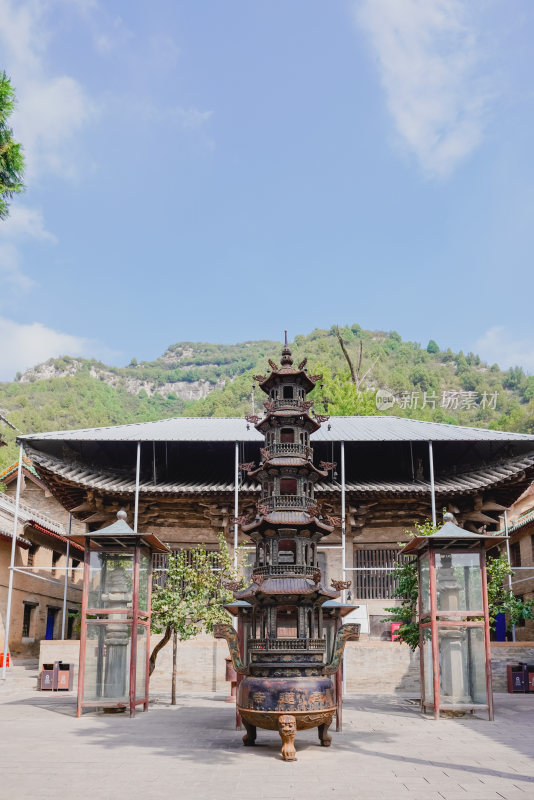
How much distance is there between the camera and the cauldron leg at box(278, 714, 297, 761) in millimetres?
9078

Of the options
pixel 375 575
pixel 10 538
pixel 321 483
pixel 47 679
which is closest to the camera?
pixel 47 679

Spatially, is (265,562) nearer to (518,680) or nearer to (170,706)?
(170,706)

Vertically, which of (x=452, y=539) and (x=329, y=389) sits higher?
(x=329, y=389)

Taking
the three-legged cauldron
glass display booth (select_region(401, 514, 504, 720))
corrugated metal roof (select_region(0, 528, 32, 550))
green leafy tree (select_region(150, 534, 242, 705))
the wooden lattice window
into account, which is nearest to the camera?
the three-legged cauldron

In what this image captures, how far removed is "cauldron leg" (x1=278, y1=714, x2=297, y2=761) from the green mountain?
116ft

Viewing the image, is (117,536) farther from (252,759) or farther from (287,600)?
(252,759)

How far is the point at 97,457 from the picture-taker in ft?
86.4

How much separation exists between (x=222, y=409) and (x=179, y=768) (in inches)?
2555

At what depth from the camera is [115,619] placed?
13883mm

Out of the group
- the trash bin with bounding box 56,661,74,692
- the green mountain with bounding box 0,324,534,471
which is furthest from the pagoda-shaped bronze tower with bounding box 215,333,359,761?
the green mountain with bounding box 0,324,534,471

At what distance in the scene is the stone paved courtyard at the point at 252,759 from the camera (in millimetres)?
7480

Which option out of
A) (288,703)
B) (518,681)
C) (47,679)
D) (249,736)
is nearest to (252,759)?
(288,703)

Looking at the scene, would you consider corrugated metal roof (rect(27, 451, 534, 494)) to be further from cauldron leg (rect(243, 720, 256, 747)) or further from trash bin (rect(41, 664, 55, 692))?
cauldron leg (rect(243, 720, 256, 747))

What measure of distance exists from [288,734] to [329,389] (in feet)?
125
